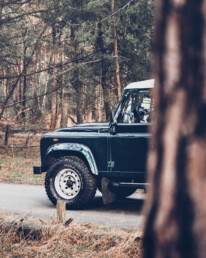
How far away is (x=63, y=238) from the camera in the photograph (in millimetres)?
5137

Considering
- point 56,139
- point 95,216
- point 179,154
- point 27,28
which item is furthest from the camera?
point 27,28

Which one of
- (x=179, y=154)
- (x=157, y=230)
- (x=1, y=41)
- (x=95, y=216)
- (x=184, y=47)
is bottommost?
(x=95, y=216)

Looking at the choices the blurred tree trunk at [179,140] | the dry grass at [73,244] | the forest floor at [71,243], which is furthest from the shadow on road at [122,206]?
the blurred tree trunk at [179,140]

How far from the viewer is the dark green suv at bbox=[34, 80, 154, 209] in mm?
7812

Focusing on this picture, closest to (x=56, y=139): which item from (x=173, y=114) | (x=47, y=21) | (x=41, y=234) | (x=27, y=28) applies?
(x=41, y=234)

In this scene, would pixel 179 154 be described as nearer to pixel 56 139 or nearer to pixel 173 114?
pixel 173 114

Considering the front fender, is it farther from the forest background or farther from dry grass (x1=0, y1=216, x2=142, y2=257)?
the forest background

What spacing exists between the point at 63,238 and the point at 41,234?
0.31 metres

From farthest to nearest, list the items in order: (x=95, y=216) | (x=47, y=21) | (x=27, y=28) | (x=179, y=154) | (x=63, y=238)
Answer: (x=27, y=28)
(x=47, y=21)
(x=95, y=216)
(x=63, y=238)
(x=179, y=154)

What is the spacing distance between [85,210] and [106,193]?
2.01 feet

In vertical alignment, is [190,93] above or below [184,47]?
below

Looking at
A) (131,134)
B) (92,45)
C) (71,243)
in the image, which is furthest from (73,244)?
(92,45)

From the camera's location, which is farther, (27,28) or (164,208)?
(27,28)

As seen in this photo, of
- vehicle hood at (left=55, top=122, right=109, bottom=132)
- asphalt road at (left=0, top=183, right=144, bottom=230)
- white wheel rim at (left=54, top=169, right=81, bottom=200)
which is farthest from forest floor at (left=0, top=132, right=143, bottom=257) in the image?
vehicle hood at (left=55, top=122, right=109, bottom=132)
